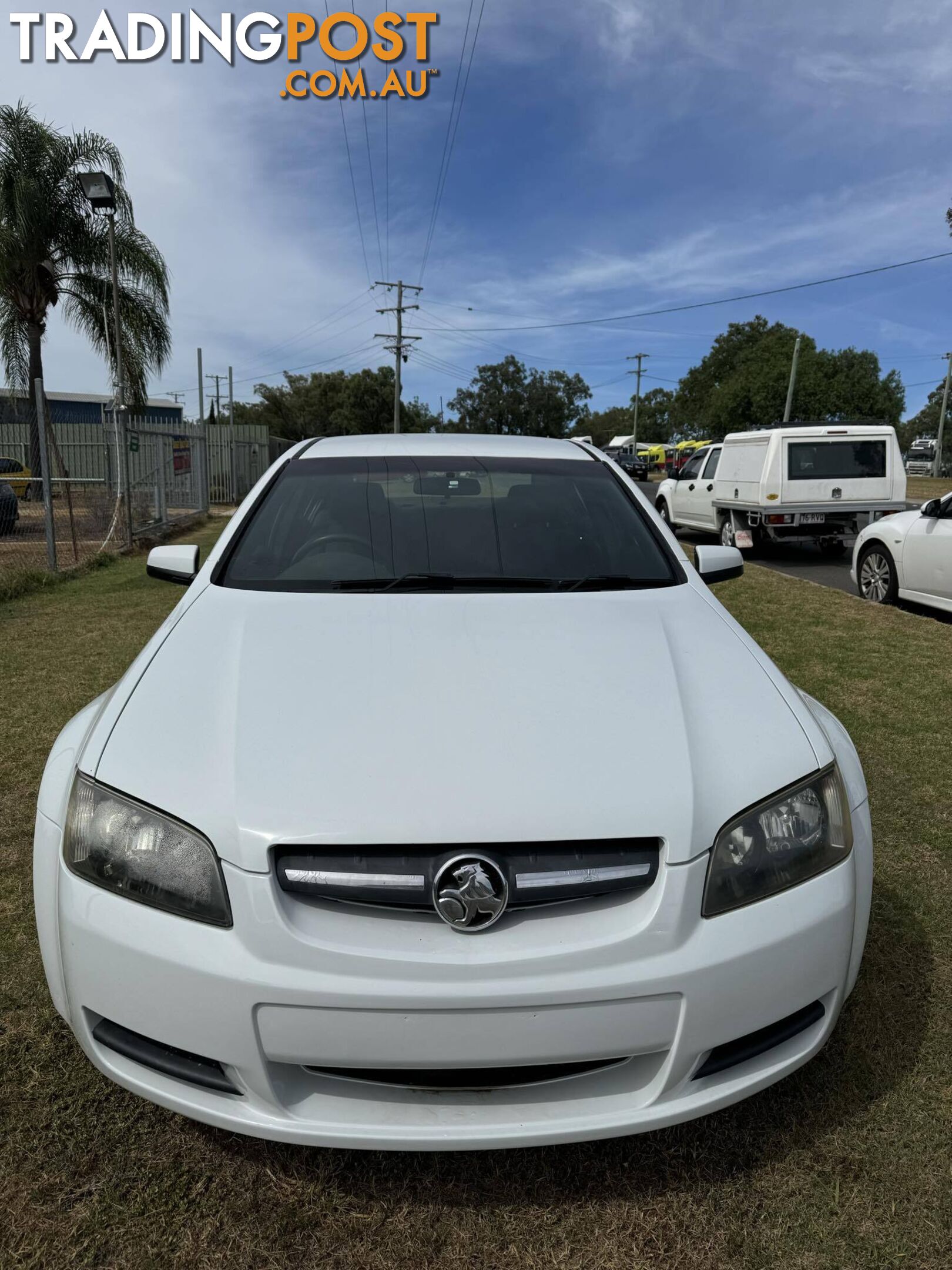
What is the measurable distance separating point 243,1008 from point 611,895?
688mm

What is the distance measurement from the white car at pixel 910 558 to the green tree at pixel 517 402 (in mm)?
74664

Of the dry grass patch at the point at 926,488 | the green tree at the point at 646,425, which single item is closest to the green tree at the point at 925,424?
the green tree at the point at 646,425

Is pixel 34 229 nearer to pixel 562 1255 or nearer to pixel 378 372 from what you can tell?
pixel 562 1255

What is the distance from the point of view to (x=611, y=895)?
1.67 meters

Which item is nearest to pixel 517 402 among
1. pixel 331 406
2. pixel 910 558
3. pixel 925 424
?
pixel 331 406

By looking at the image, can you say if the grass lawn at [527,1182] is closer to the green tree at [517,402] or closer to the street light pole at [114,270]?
the street light pole at [114,270]

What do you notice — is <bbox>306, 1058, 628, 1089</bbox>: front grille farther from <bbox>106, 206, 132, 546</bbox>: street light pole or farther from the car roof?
<bbox>106, 206, 132, 546</bbox>: street light pole

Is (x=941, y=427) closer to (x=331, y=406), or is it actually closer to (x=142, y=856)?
(x=331, y=406)

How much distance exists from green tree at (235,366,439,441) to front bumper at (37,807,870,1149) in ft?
189

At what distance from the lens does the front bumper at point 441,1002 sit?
1.56 m

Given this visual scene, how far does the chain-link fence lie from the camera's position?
10.9 metres

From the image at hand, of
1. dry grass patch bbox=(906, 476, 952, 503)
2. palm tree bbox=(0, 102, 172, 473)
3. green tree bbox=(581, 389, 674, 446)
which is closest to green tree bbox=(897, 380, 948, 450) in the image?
green tree bbox=(581, 389, 674, 446)

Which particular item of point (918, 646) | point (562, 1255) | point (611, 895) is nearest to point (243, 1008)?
point (611, 895)

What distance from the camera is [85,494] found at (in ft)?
46.2
